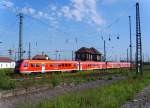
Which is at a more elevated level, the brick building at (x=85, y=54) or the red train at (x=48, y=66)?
the brick building at (x=85, y=54)

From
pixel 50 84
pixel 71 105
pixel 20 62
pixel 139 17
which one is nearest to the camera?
pixel 71 105

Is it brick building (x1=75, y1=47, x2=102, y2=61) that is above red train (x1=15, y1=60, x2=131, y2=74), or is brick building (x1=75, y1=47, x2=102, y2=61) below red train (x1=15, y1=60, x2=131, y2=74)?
above

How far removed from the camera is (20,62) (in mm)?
40781

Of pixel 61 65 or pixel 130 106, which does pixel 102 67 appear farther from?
pixel 130 106

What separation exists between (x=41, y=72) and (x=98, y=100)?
1237 inches

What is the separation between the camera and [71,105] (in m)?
11.7

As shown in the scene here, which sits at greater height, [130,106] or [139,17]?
[139,17]

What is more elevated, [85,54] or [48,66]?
[85,54]

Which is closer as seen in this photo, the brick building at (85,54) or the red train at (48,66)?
the red train at (48,66)

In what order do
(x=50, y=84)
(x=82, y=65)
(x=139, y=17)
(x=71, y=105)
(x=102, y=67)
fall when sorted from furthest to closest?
(x=102, y=67) → (x=82, y=65) → (x=139, y=17) → (x=50, y=84) → (x=71, y=105)

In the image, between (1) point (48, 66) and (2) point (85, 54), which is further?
(2) point (85, 54)

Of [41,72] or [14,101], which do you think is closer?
[14,101]

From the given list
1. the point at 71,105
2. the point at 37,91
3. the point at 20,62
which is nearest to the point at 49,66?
the point at 20,62

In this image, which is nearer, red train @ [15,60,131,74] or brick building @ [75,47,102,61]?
red train @ [15,60,131,74]
